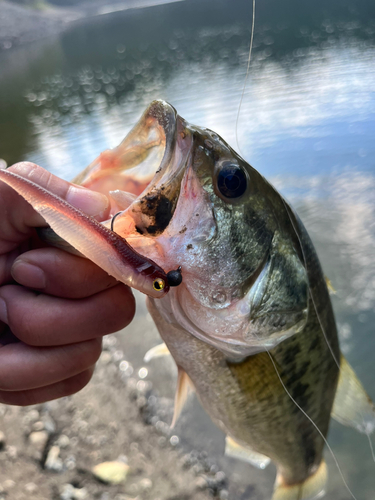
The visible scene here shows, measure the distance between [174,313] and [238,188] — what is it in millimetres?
444

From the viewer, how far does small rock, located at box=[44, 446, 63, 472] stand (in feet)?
7.59

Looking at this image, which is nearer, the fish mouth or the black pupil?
the fish mouth

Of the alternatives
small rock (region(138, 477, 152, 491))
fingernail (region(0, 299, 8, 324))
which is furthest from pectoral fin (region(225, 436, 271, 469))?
fingernail (region(0, 299, 8, 324))

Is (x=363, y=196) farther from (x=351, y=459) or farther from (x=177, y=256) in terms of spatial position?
(x=177, y=256)

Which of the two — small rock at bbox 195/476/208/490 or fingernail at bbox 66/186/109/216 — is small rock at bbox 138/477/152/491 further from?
fingernail at bbox 66/186/109/216

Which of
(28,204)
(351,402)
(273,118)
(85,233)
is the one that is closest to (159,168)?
(85,233)

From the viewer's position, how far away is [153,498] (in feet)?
7.25

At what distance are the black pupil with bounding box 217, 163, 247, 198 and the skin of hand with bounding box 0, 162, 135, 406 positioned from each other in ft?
1.17

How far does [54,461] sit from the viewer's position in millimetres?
2354

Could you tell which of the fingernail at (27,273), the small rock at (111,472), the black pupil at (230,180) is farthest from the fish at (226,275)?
the small rock at (111,472)

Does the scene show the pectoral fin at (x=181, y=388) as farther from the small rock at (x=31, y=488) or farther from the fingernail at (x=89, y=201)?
the small rock at (x=31, y=488)

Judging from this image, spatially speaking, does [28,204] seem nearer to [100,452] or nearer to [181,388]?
[181,388]

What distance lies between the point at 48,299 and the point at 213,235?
58 centimetres

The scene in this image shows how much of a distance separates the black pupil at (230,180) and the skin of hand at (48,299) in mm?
355
